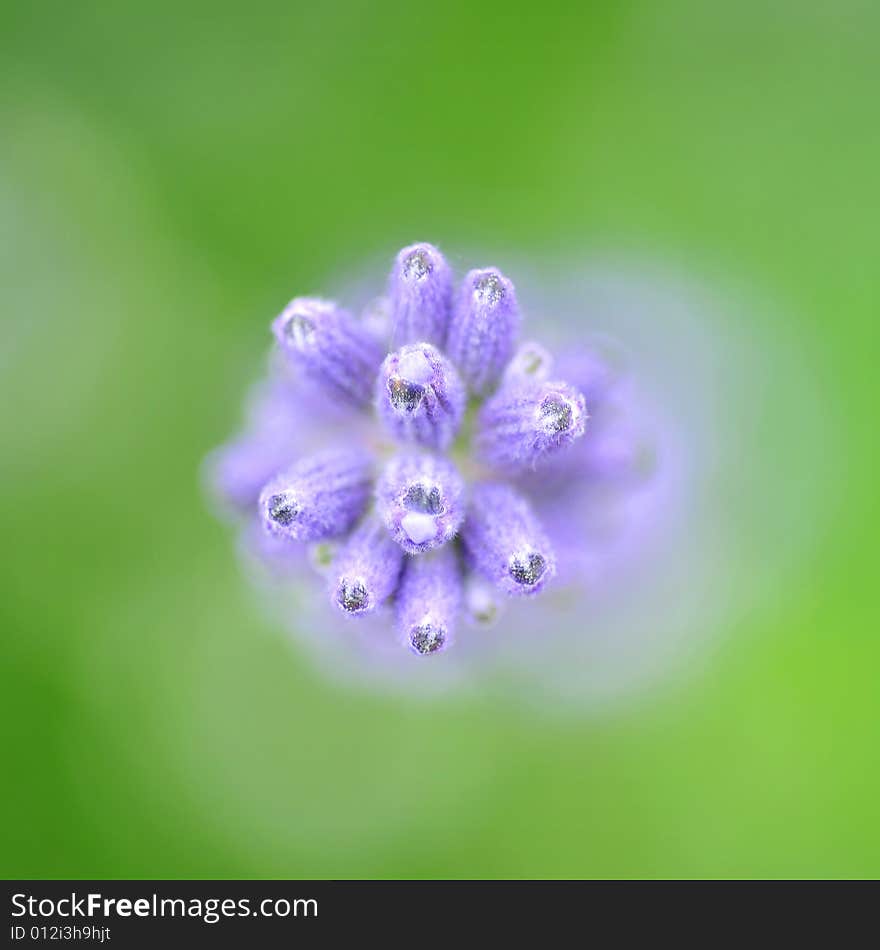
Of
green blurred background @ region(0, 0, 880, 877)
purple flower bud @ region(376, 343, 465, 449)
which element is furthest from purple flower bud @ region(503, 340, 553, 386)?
green blurred background @ region(0, 0, 880, 877)

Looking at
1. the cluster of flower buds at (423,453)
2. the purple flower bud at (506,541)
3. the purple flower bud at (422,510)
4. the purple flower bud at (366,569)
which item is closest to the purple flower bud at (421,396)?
the cluster of flower buds at (423,453)

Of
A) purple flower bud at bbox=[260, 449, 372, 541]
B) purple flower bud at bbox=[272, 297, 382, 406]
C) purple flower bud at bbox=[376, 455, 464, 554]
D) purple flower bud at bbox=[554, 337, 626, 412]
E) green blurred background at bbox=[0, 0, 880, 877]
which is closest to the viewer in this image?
purple flower bud at bbox=[376, 455, 464, 554]

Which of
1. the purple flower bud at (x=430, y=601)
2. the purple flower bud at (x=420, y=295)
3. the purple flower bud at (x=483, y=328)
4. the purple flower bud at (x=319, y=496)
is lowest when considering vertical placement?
the purple flower bud at (x=430, y=601)

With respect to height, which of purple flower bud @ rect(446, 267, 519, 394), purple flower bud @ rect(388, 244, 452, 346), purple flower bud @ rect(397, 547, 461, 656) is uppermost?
purple flower bud @ rect(388, 244, 452, 346)

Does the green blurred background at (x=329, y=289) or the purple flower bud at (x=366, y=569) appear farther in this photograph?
the green blurred background at (x=329, y=289)

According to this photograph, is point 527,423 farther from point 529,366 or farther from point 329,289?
point 329,289

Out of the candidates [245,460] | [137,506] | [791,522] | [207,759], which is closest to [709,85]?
[791,522]

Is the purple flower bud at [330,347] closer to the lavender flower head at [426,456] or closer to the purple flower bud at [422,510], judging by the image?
the lavender flower head at [426,456]

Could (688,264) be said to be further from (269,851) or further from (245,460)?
(269,851)

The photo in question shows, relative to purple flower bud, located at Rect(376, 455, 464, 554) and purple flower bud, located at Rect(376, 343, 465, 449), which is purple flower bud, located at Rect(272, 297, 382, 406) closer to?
purple flower bud, located at Rect(376, 343, 465, 449)
